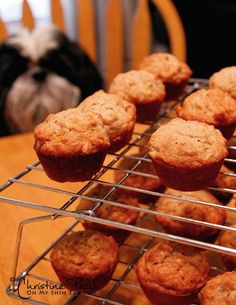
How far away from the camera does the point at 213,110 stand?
3.23 feet

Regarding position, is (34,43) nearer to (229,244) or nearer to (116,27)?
(116,27)

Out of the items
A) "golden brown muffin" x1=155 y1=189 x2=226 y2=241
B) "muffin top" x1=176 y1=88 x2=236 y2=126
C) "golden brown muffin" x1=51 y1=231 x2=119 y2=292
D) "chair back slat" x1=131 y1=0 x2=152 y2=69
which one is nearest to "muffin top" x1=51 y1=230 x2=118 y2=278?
"golden brown muffin" x1=51 y1=231 x2=119 y2=292

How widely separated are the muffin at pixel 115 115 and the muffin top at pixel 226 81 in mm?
238

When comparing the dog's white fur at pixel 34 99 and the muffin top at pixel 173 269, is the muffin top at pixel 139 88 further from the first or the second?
the dog's white fur at pixel 34 99

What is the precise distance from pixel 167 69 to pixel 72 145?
1.53 feet

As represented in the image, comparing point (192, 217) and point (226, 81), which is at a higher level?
point (226, 81)

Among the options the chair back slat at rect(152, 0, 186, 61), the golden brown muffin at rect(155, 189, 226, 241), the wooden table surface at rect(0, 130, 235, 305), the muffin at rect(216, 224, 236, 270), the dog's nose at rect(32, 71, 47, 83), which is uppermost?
the chair back slat at rect(152, 0, 186, 61)

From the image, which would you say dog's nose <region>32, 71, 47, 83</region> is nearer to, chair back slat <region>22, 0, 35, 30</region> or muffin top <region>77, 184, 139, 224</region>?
chair back slat <region>22, 0, 35, 30</region>

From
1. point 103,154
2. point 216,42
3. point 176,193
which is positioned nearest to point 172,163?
point 103,154

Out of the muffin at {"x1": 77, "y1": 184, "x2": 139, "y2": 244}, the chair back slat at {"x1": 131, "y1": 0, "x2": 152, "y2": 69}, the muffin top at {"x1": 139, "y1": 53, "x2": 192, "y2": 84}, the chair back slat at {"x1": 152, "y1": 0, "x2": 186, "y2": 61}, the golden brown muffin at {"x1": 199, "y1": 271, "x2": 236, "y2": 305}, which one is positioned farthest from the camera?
the chair back slat at {"x1": 131, "y1": 0, "x2": 152, "y2": 69}

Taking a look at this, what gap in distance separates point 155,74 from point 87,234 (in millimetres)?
457

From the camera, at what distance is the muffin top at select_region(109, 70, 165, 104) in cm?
108

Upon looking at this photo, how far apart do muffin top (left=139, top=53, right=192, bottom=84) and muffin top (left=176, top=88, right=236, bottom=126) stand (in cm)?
17

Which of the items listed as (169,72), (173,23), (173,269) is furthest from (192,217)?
(173,23)
